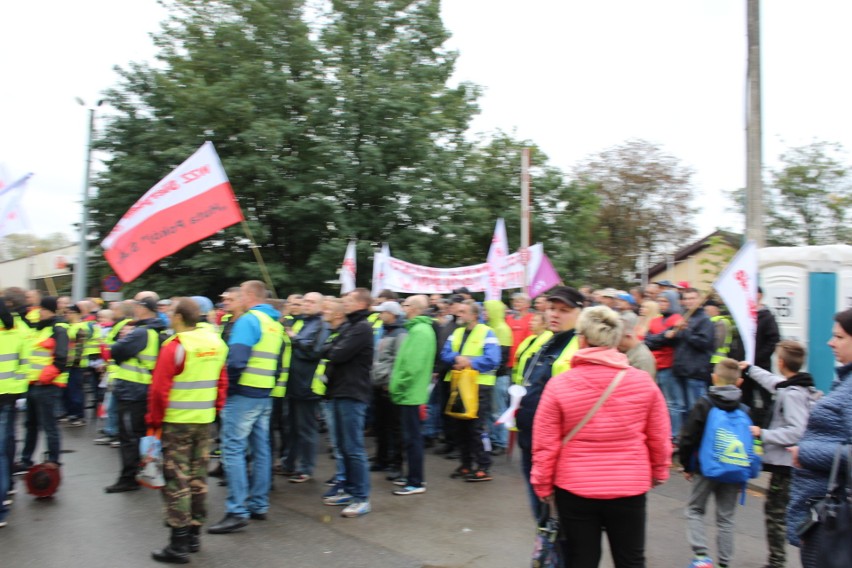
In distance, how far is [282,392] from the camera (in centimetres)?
655

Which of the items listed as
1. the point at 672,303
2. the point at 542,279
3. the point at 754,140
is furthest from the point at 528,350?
the point at 542,279

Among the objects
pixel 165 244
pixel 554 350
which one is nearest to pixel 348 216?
pixel 165 244

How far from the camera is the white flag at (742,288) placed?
5836 millimetres

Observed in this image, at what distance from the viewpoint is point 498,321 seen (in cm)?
881

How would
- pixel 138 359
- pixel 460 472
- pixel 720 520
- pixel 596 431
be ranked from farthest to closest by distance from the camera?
pixel 460 472 → pixel 138 359 → pixel 720 520 → pixel 596 431

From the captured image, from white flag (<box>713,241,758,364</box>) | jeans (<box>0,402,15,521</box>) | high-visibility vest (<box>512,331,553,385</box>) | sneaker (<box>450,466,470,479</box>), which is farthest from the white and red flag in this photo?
white flag (<box>713,241,758,364</box>)

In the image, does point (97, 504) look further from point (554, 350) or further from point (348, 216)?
point (348, 216)

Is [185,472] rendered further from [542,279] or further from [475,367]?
[542,279]

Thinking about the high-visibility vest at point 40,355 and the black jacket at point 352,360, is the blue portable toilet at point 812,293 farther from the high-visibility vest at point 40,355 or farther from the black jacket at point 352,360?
the high-visibility vest at point 40,355

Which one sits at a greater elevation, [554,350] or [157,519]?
[554,350]

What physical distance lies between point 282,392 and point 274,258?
10985mm

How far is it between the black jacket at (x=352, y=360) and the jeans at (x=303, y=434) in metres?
1.13

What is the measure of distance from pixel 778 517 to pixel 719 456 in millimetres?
727

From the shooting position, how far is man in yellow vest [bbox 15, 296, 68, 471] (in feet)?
22.1
